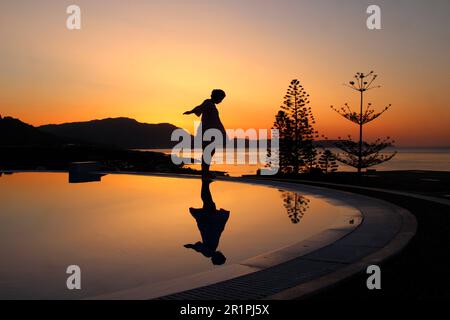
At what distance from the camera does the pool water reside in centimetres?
477

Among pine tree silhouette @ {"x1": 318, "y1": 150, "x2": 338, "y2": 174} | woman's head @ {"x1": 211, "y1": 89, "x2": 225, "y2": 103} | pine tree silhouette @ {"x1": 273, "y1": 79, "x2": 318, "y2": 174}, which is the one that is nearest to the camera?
woman's head @ {"x1": 211, "y1": 89, "x2": 225, "y2": 103}

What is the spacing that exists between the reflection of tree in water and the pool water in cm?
3

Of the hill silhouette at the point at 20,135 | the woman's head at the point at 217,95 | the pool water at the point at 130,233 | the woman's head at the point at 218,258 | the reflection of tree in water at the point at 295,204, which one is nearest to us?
the pool water at the point at 130,233

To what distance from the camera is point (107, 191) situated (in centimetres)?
1397

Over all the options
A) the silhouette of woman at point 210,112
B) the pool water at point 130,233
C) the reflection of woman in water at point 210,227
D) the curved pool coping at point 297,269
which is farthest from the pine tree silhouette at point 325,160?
the curved pool coping at point 297,269

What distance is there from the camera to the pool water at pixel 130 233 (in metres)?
4.77

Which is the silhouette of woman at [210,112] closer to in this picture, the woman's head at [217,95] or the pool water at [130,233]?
the woman's head at [217,95]

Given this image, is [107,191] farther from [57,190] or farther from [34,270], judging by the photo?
[34,270]

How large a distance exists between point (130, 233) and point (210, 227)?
1521 millimetres

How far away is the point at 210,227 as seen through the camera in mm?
7934

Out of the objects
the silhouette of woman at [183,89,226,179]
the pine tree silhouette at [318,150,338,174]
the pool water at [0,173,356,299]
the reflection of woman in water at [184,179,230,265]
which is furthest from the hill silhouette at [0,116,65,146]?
the reflection of woman in water at [184,179,230,265]

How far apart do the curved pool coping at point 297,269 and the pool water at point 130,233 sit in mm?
307

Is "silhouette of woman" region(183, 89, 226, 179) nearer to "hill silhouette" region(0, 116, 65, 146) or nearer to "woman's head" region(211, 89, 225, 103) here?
"woman's head" region(211, 89, 225, 103)
